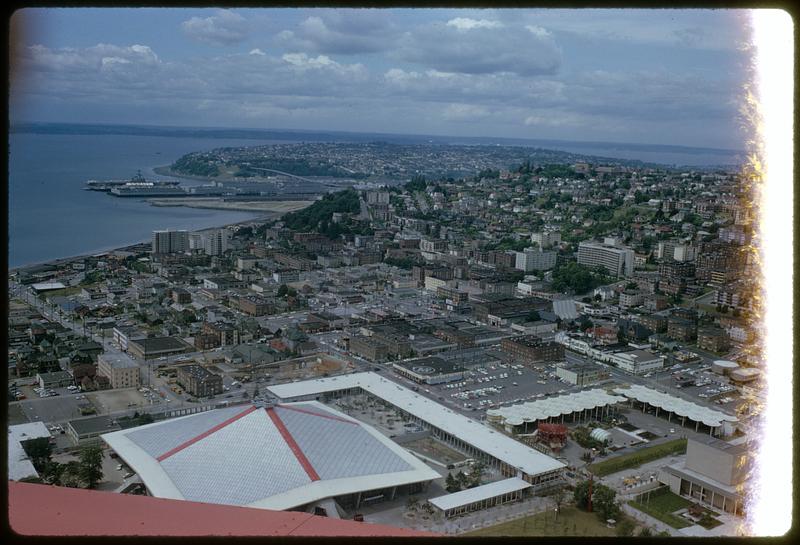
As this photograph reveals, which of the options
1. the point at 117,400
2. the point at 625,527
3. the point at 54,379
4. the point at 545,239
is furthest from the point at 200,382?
the point at 545,239

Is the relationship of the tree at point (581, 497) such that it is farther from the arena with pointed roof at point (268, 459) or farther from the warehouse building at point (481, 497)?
the arena with pointed roof at point (268, 459)

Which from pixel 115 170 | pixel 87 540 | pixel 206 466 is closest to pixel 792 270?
pixel 87 540

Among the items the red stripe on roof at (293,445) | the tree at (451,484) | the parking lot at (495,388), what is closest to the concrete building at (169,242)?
the parking lot at (495,388)

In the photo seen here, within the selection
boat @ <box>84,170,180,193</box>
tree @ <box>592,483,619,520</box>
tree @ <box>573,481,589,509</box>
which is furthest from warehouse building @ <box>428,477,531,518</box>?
boat @ <box>84,170,180,193</box>

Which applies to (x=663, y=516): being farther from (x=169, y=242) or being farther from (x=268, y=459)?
(x=169, y=242)

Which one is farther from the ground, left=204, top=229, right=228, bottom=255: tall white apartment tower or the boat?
the boat

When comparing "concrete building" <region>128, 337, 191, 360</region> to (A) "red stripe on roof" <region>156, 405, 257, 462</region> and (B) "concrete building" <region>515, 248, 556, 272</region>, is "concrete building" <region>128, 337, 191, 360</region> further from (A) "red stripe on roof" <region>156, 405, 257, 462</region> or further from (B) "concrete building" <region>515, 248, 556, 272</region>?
(B) "concrete building" <region>515, 248, 556, 272</region>

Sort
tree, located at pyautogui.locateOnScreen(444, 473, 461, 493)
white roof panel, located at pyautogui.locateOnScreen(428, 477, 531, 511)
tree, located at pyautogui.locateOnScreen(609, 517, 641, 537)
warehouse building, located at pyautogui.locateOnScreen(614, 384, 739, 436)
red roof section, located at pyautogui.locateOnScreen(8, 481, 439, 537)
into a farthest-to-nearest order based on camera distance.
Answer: warehouse building, located at pyautogui.locateOnScreen(614, 384, 739, 436) → tree, located at pyautogui.locateOnScreen(444, 473, 461, 493) → white roof panel, located at pyautogui.locateOnScreen(428, 477, 531, 511) → tree, located at pyautogui.locateOnScreen(609, 517, 641, 537) → red roof section, located at pyautogui.locateOnScreen(8, 481, 439, 537)

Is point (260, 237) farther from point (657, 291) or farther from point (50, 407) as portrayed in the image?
point (50, 407)
